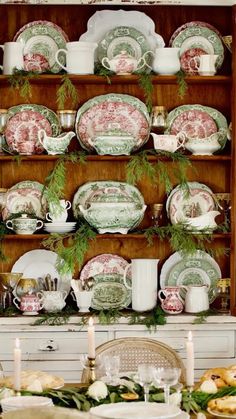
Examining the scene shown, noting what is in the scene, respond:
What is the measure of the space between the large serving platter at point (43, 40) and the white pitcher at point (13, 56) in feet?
0.36

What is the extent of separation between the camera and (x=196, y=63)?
5.21m

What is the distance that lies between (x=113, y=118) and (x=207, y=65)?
21.4 inches

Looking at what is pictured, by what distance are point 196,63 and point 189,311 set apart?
1253mm

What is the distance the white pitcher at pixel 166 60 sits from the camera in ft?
16.6

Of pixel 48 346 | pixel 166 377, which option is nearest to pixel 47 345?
pixel 48 346

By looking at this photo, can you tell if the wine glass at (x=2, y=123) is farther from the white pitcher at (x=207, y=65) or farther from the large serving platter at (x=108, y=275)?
the white pitcher at (x=207, y=65)

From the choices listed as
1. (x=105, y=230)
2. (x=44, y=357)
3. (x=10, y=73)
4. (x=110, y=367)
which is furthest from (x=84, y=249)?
(x=110, y=367)

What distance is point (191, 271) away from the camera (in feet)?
17.3

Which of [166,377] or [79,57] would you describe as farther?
[79,57]

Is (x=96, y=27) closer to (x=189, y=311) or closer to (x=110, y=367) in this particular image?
Answer: (x=189, y=311)

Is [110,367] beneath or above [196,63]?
beneath

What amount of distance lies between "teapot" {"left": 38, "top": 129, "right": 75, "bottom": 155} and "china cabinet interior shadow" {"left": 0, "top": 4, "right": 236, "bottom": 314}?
179mm

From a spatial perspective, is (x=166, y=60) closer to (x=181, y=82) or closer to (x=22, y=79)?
(x=181, y=82)

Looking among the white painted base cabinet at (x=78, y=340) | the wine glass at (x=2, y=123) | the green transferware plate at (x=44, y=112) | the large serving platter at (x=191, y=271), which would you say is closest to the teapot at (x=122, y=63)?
the green transferware plate at (x=44, y=112)
